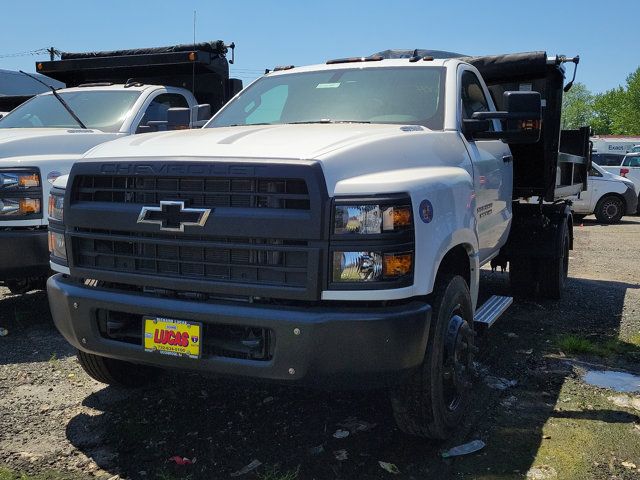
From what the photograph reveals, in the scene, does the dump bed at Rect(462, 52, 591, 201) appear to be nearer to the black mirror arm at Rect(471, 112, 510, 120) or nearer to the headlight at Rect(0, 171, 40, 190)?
the black mirror arm at Rect(471, 112, 510, 120)

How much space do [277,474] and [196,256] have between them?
1.10 m

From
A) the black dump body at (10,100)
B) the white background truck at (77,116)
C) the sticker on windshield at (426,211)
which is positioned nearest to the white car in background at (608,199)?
the white background truck at (77,116)

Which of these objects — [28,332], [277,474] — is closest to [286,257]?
[277,474]

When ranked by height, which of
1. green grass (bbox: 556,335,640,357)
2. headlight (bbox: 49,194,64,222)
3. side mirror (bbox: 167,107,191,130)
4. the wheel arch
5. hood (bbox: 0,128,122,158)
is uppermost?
side mirror (bbox: 167,107,191,130)

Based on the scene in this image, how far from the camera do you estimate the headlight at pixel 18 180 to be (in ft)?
16.5

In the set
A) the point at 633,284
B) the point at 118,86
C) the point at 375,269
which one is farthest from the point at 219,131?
the point at 633,284

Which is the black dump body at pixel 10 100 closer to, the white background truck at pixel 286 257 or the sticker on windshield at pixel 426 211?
the white background truck at pixel 286 257

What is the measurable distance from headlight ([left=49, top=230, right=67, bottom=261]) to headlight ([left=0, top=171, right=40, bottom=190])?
1.69 meters

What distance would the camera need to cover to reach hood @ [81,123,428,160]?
10.00ft

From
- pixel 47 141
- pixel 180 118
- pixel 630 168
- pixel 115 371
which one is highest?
pixel 180 118

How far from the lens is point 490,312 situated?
4.47 meters

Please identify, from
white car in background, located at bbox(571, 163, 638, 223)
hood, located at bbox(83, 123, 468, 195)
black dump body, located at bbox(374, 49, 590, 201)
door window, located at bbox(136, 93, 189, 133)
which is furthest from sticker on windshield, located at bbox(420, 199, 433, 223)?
white car in background, located at bbox(571, 163, 638, 223)

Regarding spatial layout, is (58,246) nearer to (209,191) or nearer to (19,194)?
(209,191)

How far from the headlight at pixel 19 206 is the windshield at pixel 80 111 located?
1.46 m
